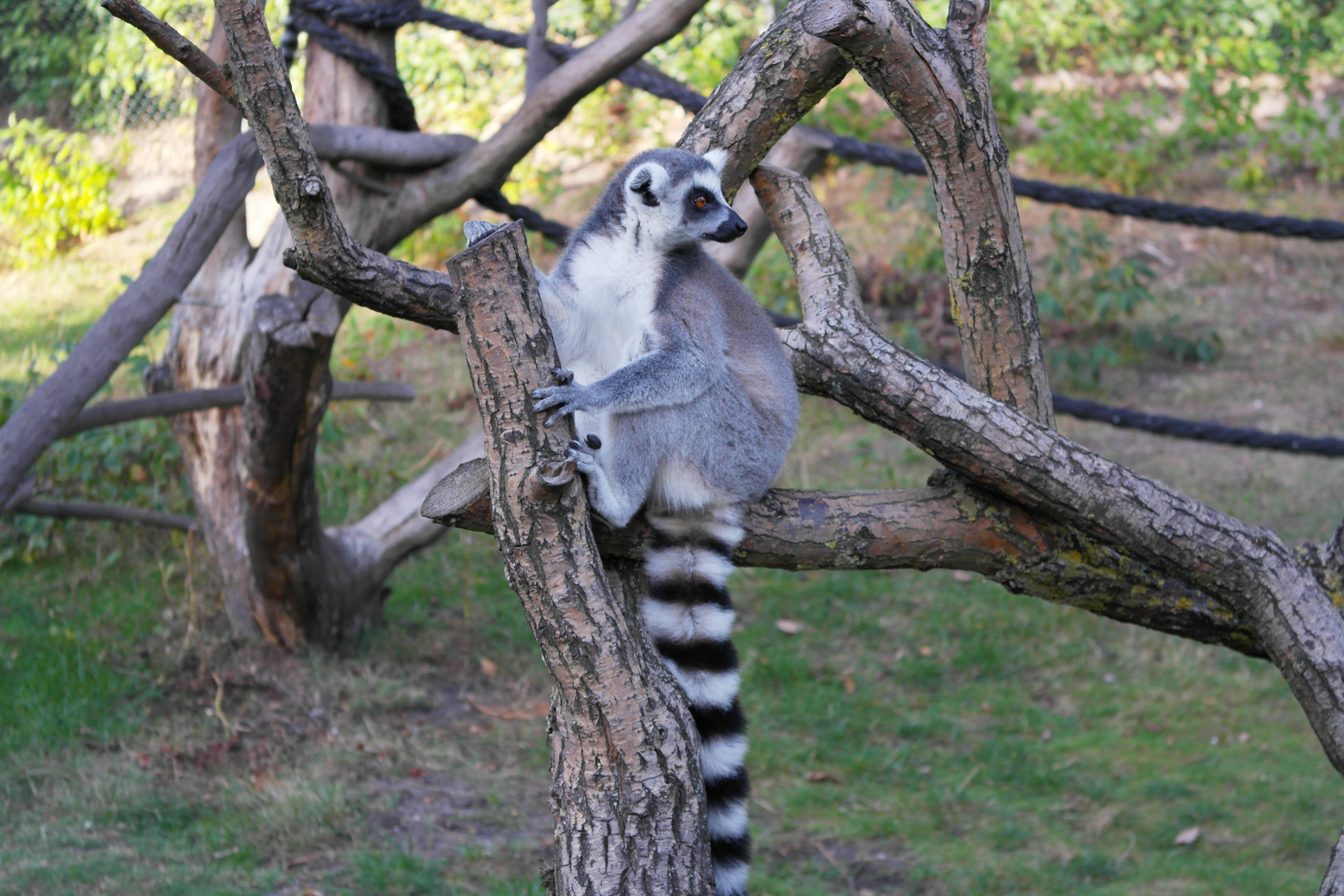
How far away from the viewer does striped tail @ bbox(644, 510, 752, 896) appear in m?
2.22

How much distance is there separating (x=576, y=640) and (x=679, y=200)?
1243 mm

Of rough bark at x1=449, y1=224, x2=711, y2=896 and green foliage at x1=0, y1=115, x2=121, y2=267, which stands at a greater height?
green foliage at x1=0, y1=115, x2=121, y2=267

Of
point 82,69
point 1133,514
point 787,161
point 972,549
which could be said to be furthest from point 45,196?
point 1133,514

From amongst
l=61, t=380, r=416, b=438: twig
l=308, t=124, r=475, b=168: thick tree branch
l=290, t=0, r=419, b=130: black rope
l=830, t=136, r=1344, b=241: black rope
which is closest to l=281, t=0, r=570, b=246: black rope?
l=290, t=0, r=419, b=130: black rope

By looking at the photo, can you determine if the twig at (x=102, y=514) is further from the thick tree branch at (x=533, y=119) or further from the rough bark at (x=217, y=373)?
the thick tree branch at (x=533, y=119)

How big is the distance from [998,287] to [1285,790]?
99.0 inches

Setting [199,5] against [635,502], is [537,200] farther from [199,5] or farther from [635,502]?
[635,502]

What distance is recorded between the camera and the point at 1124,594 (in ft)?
8.84

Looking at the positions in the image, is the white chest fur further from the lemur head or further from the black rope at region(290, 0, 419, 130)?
the black rope at region(290, 0, 419, 130)

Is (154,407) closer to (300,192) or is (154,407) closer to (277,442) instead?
(277,442)

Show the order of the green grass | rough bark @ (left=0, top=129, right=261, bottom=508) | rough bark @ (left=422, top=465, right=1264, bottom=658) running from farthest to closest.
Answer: the green grass < rough bark @ (left=0, top=129, right=261, bottom=508) < rough bark @ (left=422, top=465, right=1264, bottom=658)

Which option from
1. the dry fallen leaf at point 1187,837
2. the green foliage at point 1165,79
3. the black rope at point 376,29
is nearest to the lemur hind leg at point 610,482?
the black rope at point 376,29

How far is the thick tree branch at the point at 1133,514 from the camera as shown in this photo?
2.43 metres

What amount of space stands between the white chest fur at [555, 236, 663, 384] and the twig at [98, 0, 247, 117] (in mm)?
959
